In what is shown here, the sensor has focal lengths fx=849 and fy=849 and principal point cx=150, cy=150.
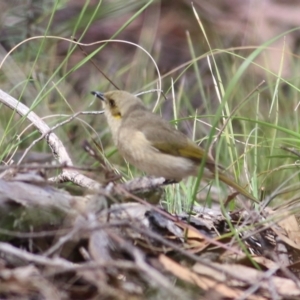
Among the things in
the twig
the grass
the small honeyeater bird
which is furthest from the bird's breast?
the grass

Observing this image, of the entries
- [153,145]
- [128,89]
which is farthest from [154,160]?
[128,89]

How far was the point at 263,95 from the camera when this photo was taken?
22.9 ft

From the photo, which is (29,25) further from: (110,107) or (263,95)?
(110,107)

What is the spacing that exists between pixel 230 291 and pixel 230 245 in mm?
323

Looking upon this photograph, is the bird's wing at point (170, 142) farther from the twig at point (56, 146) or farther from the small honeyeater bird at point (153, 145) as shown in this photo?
the twig at point (56, 146)

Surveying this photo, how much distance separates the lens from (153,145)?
12.0 ft

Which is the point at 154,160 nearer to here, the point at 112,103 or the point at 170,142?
the point at 170,142

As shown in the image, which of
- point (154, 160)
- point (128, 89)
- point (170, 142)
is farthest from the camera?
point (128, 89)

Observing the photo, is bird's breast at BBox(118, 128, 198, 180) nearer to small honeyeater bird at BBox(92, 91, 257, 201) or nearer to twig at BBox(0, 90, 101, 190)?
small honeyeater bird at BBox(92, 91, 257, 201)

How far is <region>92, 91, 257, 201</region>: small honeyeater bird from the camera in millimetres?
3564

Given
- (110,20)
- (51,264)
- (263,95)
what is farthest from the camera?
(110,20)

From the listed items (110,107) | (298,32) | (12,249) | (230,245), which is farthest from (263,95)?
(12,249)

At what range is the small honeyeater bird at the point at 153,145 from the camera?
140 inches

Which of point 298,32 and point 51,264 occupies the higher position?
point 51,264
